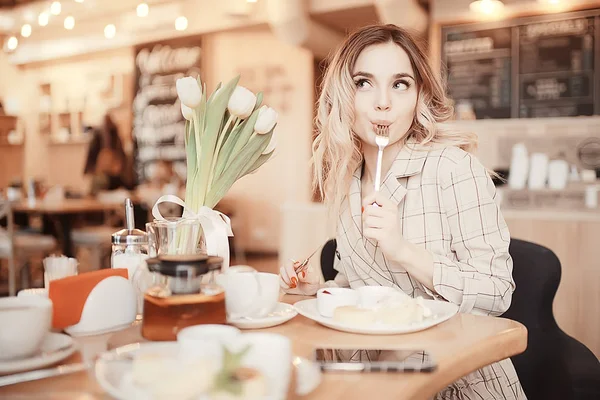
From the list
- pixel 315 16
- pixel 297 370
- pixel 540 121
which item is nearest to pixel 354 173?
pixel 297 370

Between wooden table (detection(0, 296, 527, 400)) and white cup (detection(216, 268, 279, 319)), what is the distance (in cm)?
5

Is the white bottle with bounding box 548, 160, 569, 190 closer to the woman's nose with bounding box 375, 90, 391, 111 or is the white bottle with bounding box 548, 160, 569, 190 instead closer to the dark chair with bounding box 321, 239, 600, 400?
the dark chair with bounding box 321, 239, 600, 400

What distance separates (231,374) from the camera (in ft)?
2.13

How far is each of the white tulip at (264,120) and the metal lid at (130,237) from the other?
1.08ft

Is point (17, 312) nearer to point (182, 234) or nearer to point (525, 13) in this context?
point (182, 234)

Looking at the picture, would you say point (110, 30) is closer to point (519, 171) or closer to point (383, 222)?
point (519, 171)

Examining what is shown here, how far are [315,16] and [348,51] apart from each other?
15.0 feet

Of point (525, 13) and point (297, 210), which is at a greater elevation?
point (525, 13)

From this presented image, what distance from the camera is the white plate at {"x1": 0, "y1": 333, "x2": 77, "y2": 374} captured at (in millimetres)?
798

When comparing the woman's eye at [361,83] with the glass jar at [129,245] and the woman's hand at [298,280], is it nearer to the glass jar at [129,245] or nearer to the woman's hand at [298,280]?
the woman's hand at [298,280]

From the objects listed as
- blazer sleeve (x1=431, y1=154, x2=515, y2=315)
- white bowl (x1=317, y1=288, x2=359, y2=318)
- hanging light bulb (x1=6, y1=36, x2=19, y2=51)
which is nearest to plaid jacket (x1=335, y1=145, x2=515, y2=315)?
blazer sleeve (x1=431, y1=154, x2=515, y2=315)

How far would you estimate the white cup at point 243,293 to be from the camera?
102 centimetres

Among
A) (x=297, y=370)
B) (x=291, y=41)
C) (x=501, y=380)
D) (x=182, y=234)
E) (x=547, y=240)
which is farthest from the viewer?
(x=291, y=41)

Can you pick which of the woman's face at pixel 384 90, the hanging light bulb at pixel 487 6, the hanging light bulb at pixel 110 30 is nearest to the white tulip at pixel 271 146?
the woman's face at pixel 384 90
